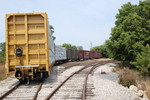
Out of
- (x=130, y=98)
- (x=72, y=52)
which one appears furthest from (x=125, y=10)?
(x=130, y=98)

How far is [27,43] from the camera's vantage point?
12.4 meters

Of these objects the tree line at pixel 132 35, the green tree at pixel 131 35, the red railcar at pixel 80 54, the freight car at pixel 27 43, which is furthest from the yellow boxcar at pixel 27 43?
the red railcar at pixel 80 54

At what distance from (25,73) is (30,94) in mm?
2540

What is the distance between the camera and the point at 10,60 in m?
12.6

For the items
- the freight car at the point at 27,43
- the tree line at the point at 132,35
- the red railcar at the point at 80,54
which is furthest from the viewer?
the red railcar at the point at 80,54

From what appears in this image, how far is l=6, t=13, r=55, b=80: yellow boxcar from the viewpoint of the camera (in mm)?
12422

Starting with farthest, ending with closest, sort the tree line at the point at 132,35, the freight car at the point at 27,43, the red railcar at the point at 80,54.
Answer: the red railcar at the point at 80,54, the tree line at the point at 132,35, the freight car at the point at 27,43

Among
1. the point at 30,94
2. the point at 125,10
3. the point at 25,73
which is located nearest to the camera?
the point at 30,94

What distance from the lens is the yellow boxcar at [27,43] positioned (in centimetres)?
1242

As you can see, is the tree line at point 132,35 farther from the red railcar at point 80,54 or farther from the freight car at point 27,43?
the red railcar at point 80,54

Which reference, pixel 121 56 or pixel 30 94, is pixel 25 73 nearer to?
pixel 30 94

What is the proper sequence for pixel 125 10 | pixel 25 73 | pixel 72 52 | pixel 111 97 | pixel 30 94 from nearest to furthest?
pixel 111 97
pixel 30 94
pixel 25 73
pixel 125 10
pixel 72 52

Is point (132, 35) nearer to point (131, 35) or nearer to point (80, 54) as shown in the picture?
point (131, 35)

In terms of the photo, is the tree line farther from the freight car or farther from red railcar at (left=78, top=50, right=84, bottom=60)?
red railcar at (left=78, top=50, right=84, bottom=60)
